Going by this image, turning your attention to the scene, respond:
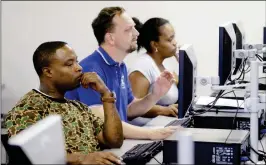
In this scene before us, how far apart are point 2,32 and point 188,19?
1.59m

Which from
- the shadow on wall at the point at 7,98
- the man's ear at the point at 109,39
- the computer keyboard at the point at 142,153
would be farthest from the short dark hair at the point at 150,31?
the shadow on wall at the point at 7,98

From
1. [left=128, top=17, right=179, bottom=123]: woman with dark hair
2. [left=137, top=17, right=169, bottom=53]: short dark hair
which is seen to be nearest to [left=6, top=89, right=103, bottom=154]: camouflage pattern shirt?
[left=128, top=17, right=179, bottom=123]: woman with dark hair

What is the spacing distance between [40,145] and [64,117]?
0.97 meters

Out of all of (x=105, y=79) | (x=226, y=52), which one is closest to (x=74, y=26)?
(x=105, y=79)

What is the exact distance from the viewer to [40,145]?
4.25 ft

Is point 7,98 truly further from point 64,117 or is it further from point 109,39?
point 64,117

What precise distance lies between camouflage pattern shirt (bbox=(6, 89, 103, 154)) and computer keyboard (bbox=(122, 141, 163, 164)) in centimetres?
19

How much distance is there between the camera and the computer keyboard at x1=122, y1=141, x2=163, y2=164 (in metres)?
2.11

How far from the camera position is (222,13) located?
4.66 metres

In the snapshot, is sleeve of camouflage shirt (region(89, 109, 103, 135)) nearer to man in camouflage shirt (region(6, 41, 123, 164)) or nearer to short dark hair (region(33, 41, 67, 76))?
man in camouflage shirt (region(6, 41, 123, 164))

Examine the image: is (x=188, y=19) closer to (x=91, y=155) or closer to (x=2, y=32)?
(x=2, y=32)

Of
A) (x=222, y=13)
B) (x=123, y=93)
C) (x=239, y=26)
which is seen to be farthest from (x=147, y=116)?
(x=222, y=13)

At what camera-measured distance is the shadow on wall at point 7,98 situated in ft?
15.7

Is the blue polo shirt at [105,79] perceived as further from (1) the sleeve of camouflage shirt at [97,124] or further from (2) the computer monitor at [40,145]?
(2) the computer monitor at [40,145]
